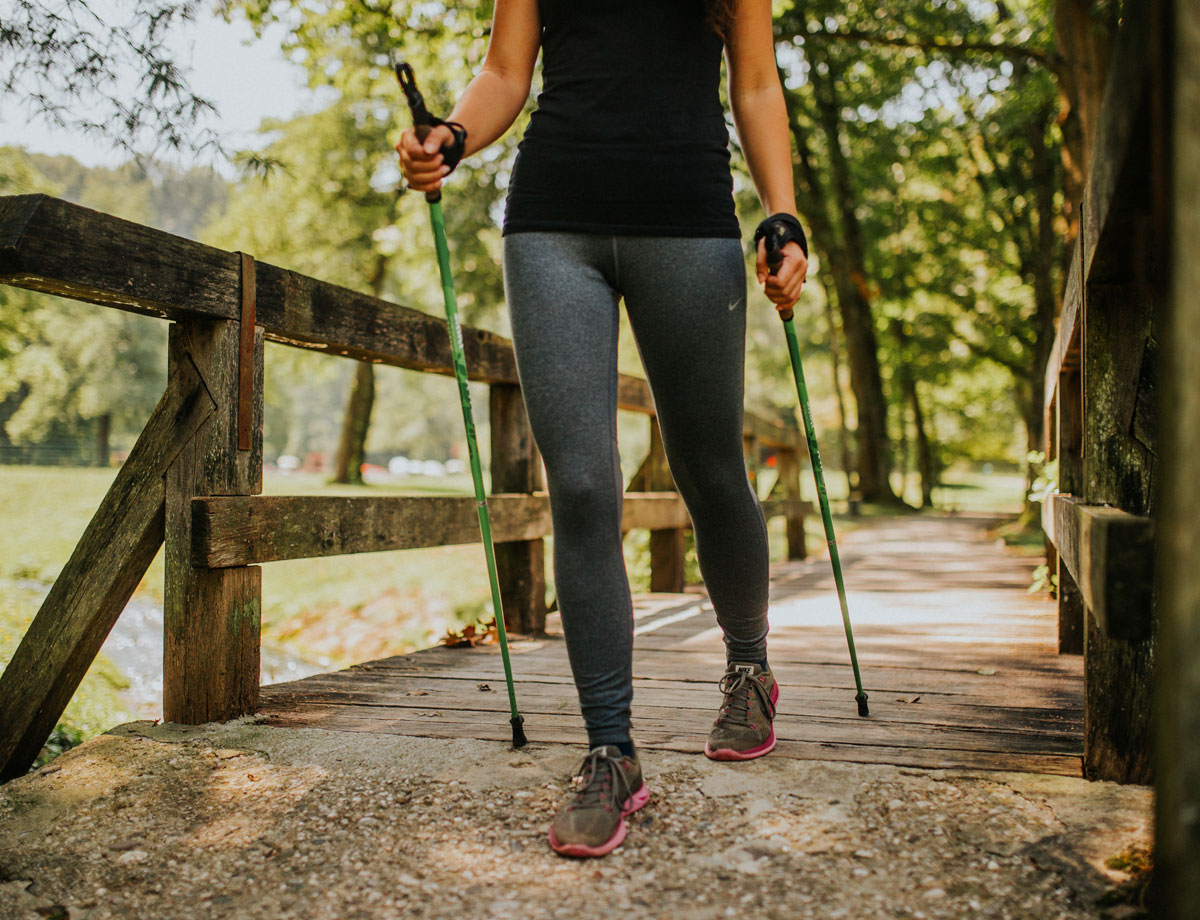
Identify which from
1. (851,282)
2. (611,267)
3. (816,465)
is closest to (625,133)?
(611,267)

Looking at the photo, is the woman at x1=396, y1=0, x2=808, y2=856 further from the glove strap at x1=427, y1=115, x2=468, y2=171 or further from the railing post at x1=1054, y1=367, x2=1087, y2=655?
the railing post at x1=1054, y1=367, x2=1087, y2=655

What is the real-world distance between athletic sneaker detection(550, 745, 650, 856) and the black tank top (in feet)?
3.44

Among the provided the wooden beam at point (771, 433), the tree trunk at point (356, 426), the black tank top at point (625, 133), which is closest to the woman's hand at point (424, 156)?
the black tank top at point (625, 133)

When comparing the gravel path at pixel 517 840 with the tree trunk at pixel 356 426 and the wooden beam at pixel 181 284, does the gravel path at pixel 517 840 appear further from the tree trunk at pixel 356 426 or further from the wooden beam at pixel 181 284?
the tree trunk at pixel 356 426

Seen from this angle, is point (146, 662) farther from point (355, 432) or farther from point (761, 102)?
point (355, 432)

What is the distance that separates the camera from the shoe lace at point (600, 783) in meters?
1.70

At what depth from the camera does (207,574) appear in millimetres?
2354

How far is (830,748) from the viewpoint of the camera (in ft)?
7.06

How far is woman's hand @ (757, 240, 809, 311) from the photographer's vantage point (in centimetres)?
201

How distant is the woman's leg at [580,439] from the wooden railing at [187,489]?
0.91 meters

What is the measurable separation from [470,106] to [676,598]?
12.3ft

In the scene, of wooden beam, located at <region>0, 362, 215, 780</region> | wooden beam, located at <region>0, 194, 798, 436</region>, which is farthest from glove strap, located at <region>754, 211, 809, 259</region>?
wooden beam, located at <region>0, 362, 215, 780</region>

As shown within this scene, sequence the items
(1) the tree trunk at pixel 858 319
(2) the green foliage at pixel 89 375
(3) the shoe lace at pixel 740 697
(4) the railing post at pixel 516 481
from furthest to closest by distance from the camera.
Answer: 1. (2) the green foliage at pixel 89 375
2. (1) the tree trunk at pixel 858 319
3. (4) the railing post at pixel 516 481
4. (3) the shoe lace at pixel 740 697

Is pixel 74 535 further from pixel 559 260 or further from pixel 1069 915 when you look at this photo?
pixel 1069 915
